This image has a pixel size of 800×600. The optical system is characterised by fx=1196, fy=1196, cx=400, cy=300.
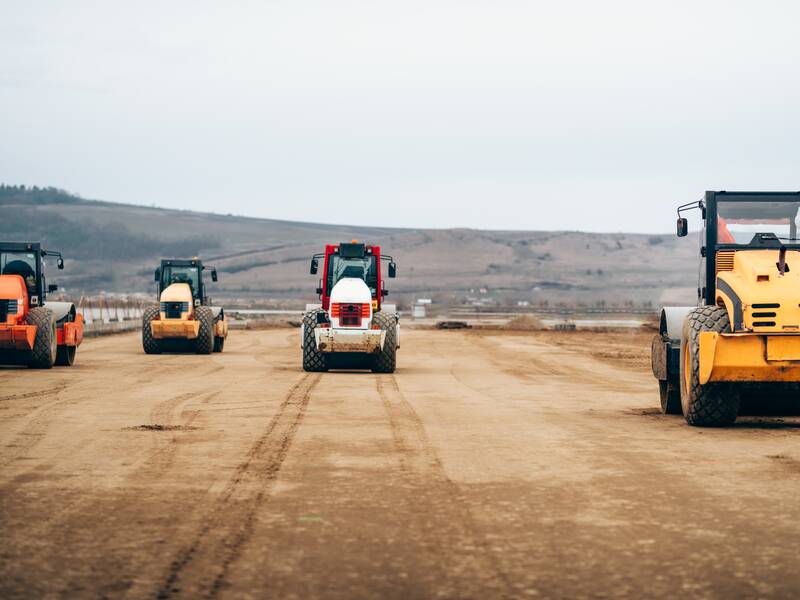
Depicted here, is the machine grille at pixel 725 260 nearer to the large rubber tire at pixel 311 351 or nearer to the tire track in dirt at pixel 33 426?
the tire track in dirt at pixel 33 426

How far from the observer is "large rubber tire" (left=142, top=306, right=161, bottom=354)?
114 ft

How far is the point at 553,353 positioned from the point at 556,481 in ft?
94.0

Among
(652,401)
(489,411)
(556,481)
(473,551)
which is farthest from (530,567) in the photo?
(652,401)

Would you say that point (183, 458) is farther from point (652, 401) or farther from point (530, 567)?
point (652, 401)

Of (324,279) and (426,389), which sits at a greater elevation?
(324,279)

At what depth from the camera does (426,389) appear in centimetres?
2158

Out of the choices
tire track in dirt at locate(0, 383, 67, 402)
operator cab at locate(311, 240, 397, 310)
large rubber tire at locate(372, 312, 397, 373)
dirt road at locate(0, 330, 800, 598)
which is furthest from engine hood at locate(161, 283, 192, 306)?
dirt road at locate(0, 330, 800, 598)

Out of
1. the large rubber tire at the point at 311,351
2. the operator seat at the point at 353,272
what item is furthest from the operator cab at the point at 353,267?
the large rubber tire at the point at 311,351

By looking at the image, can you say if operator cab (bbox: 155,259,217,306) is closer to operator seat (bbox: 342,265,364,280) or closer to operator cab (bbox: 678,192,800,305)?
operator seat (bbox: 342,265,364,280)

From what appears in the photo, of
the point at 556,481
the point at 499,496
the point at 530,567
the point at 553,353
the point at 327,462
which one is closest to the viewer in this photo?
the point at 530,567

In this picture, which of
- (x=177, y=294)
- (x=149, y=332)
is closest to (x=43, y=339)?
(x=149, y=332)

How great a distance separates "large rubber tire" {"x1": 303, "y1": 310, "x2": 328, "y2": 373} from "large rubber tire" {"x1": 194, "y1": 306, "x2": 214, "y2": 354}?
8.69 metres

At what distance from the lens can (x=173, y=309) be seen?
3497 cm

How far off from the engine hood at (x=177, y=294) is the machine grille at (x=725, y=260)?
2222 cm
